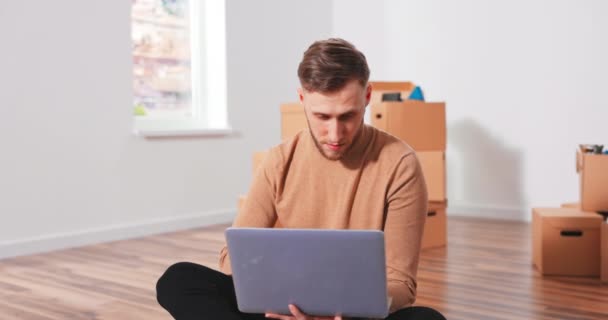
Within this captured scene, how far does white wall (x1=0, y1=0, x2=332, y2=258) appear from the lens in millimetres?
3518

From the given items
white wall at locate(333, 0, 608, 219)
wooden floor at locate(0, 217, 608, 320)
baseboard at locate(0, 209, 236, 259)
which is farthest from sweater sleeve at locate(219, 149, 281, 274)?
white wall at locate(333, 0, 608, 219)

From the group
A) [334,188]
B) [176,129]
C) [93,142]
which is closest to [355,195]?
[334,188]

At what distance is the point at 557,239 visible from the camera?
3.02 m

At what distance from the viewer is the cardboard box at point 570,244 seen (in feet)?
9.82

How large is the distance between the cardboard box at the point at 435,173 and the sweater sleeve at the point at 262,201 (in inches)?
84.5

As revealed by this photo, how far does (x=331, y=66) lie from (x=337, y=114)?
101mm

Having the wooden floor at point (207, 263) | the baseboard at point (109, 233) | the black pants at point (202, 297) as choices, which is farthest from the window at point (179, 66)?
the black pants at point (202, 297)

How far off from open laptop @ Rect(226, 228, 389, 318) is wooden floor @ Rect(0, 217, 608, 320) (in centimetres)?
117

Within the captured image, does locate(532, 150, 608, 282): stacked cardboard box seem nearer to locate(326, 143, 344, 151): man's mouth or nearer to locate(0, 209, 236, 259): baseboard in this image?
locate(326, 143, 344, 151): man's mouth

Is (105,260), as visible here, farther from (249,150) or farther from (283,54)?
(283,54)

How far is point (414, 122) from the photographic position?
371 centimetres

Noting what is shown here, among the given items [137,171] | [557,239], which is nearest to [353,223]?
[557,239]

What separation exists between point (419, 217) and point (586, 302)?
4.44ft

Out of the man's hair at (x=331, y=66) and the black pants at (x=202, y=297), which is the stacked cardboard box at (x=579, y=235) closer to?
A: the black pants at (x=202, y=297)
